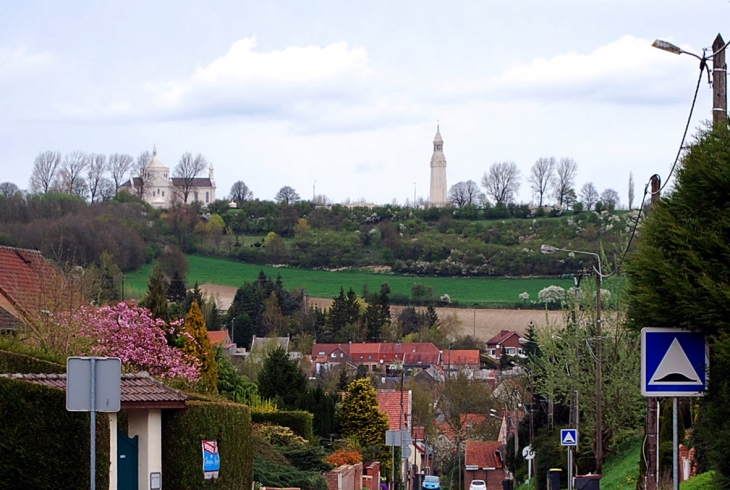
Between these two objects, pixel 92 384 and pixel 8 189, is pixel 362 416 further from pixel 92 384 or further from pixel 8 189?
pixel 8 189

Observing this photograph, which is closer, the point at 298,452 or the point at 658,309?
the point at 658,309

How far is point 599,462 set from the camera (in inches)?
1358

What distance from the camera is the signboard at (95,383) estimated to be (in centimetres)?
1208

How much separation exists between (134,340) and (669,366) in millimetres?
24858

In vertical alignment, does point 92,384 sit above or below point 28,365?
above

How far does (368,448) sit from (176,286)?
8975 centimetres

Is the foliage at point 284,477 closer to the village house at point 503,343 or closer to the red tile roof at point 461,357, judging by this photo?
the red tile roof at point 461,357

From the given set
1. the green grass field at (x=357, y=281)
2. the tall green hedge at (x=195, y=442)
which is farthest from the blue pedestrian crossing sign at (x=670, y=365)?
the green grass field at (x=357, y=281)

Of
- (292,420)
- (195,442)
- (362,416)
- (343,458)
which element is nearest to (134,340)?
(292,420)

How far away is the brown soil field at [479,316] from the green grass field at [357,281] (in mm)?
2714

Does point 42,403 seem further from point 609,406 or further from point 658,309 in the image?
point 609,406

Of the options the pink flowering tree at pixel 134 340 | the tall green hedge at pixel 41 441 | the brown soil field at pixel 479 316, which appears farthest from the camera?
the brown soil field at pixel 479 316

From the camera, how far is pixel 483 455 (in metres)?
78.9

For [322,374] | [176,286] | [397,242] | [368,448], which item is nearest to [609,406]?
[368,448]
